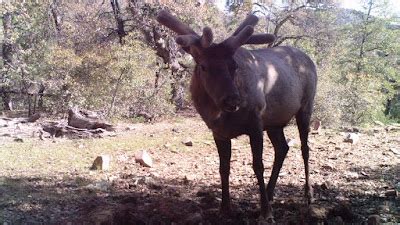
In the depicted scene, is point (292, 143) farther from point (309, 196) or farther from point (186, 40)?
point (186, 40)

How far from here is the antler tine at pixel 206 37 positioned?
3.94 meters

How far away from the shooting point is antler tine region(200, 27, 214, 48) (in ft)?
12.9

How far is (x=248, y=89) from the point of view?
4.38 m

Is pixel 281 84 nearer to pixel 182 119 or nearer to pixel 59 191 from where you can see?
pixel 59 191

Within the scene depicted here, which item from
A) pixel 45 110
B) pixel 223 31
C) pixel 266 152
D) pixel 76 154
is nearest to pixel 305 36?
pixel 223 31

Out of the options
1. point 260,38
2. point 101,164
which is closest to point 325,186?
point 260,38

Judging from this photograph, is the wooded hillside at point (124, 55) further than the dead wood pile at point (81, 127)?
Yes

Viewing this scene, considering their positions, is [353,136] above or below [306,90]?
below

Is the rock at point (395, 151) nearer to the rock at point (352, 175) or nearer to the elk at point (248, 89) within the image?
the rock at point (352, 175)

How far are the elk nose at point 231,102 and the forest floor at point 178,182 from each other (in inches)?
45.6

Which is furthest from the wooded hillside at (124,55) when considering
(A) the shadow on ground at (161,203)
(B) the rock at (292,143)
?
(A) the shadow on ground at (161,203)

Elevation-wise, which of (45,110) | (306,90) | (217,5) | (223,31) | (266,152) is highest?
(217,5)

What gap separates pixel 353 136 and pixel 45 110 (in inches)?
435

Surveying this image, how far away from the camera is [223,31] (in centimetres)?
2058
